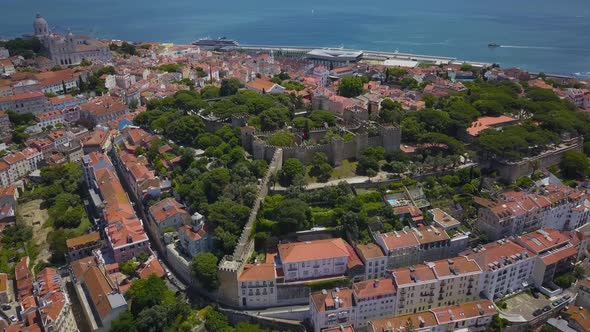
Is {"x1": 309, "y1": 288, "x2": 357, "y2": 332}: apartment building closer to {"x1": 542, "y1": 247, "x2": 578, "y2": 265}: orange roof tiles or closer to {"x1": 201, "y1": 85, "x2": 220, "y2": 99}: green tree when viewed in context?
{"x1": 542, "y1": 247, "x2": 578, "y2": 265}: orange roof tiles

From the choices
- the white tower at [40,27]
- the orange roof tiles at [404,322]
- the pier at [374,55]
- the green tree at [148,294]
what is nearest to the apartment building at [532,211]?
the orange roof tiles at [404,322]

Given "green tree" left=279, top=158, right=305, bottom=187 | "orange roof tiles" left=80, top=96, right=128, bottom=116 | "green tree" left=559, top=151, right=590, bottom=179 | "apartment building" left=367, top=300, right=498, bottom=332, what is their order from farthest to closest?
"orange roof tiles" left=80, top=96, right=128, bottom=116 → "green tree" left=559, top=151, right=590, bottom=179 → "green tree" left=279, top=158, right=305, bottom=187 → "apartment building" left=367, top=300, right=498, bottom=332

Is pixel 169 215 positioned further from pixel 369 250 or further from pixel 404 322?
pixel 404 322

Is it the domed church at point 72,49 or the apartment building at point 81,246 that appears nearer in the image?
the apartment building at point 81,246

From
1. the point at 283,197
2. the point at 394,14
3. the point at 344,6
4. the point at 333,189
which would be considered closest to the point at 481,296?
the point at 333,189

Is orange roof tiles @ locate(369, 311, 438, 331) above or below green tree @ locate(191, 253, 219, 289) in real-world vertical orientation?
below

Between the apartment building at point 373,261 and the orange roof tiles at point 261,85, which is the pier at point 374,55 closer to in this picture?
the orange roof tiles at point 261,85

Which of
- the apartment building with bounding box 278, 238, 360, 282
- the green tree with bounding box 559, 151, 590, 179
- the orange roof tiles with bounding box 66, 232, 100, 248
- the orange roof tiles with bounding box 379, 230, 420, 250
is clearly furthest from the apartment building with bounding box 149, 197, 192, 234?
the green tree with bounding box 559, 151, 590, 179
